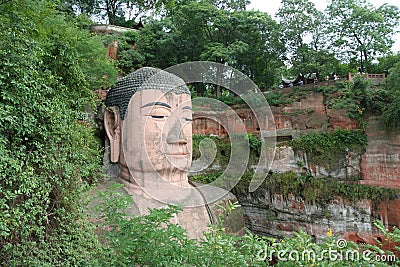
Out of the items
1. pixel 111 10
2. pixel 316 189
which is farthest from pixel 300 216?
pixel 111 10

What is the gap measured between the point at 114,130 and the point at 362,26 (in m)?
12.8

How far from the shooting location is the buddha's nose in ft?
14.4

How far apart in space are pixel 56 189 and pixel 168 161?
1.68m

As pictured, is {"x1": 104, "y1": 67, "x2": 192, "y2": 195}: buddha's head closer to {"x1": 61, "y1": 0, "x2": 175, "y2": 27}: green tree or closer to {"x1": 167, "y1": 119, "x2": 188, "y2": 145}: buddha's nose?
{"x1": 167, "y1": 119, "x2": 188, "y2": 145}: buddha's nose

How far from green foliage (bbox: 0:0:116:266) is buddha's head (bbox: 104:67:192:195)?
1.03 metres

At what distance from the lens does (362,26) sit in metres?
13.2

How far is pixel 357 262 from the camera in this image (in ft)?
8.14

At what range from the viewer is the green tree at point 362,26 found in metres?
13.2

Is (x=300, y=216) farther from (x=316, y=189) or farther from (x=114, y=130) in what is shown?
(x=114, y=130)

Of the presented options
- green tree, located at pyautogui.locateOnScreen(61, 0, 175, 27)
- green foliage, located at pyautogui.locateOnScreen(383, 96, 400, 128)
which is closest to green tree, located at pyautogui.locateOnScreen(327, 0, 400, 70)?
green foliage, located at pyautogui.locateOnScreen(383, 96, 400, 128)

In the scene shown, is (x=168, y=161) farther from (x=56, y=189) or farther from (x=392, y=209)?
(x=392, y=209)

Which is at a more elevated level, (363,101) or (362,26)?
(362,26)

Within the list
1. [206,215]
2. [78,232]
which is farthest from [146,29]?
[78,232]

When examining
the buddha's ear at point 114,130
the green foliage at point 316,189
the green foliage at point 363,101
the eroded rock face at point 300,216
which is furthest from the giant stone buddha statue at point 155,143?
the green foliage at point 363,101
